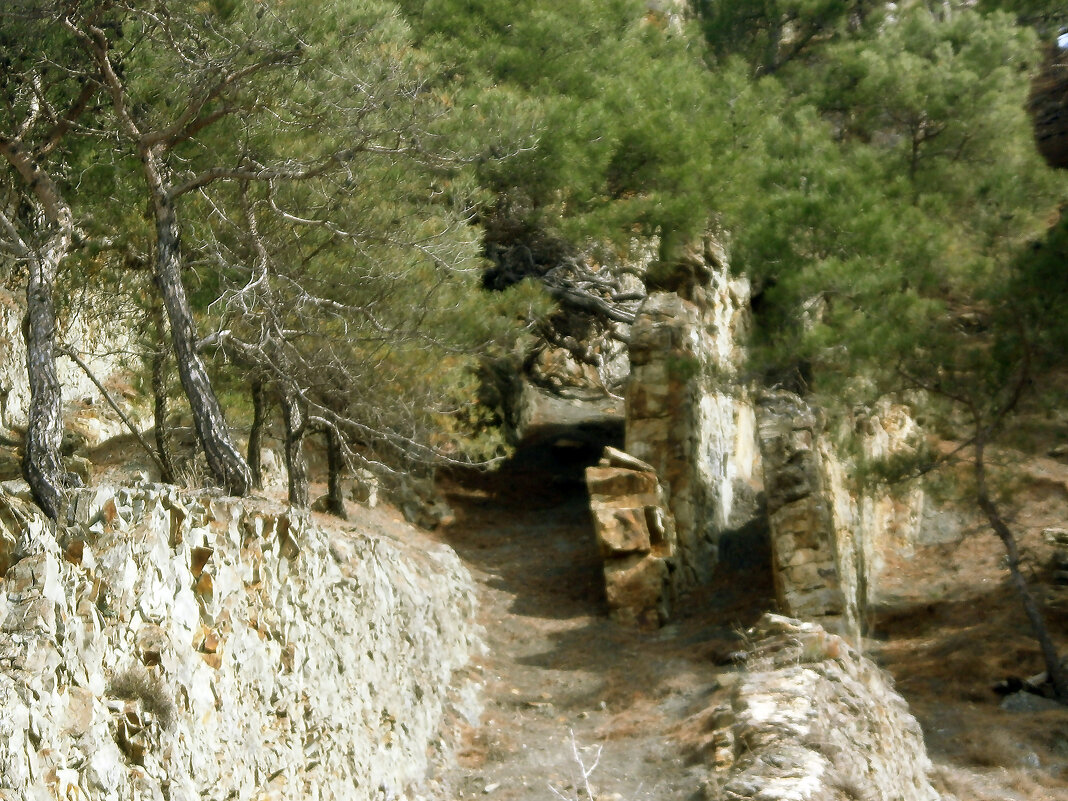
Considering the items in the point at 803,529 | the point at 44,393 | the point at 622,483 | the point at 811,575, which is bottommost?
the point at 811,575

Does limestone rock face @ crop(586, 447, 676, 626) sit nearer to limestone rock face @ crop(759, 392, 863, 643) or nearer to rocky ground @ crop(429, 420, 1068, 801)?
rocky ground @ crop(429, 420, 1068, 801)

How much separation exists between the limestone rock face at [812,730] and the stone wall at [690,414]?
350cm

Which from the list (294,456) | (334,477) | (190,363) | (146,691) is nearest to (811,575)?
(334,477)

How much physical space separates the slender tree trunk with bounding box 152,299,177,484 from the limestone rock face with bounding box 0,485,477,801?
4.77 ft

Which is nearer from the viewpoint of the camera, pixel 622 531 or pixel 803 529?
pixel 803 529

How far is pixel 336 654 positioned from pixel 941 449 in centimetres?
947

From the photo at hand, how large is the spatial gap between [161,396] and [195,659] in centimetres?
393

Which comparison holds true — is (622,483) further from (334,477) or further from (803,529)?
(334,477)

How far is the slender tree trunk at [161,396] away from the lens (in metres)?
9.55

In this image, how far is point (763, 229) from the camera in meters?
15.4

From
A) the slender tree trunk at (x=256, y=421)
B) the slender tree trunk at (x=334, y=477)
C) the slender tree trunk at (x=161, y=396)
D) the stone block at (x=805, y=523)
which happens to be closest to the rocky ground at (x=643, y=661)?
the stone block at (x=805, y=523)

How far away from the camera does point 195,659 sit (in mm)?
6422

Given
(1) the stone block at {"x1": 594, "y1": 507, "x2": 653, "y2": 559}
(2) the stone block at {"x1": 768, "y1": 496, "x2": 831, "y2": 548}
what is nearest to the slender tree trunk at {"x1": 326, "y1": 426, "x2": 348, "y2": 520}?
(1) the stone block at {"x1": 594, "y1": 507, "x2": 653, "y2": 559}

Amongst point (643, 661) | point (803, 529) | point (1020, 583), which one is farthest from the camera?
point (803, 529)
